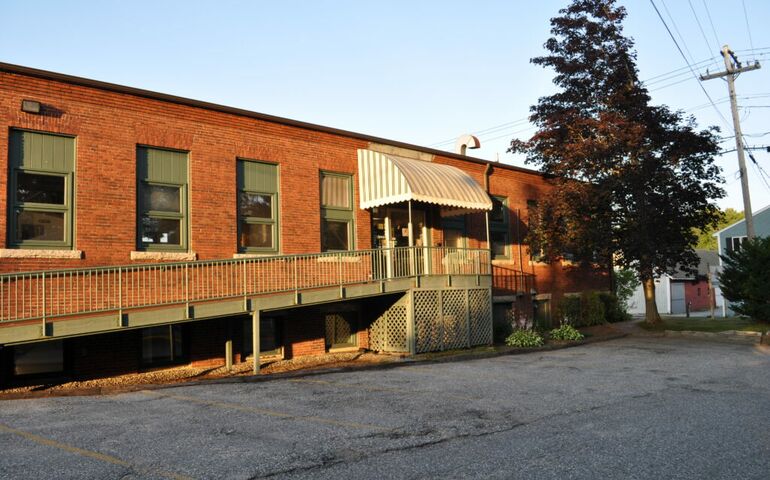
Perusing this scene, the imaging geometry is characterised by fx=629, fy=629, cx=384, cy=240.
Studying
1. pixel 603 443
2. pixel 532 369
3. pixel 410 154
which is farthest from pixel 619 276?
pixel 603 443

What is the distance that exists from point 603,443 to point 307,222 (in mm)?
10416

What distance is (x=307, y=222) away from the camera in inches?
624

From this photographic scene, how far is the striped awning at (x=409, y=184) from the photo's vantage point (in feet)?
52.0

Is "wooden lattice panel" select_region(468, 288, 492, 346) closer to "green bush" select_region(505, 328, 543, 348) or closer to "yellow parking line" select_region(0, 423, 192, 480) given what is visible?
"green bush" select_region(505, 328, 543, 348)

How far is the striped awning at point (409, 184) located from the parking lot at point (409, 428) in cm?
521

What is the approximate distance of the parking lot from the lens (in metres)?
5.79

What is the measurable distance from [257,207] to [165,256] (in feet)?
9.08

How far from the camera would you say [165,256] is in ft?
42.9

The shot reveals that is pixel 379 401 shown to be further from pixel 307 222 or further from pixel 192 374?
pixel 307 222

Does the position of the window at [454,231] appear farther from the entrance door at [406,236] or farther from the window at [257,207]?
the window at [257,207]

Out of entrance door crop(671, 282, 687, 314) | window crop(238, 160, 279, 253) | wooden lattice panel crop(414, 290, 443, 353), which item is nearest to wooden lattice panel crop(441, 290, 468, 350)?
wooden lattice panel crop(414, 290, 443, 353)

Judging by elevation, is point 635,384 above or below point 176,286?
below

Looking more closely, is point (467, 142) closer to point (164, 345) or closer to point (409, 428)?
point (164, 345)

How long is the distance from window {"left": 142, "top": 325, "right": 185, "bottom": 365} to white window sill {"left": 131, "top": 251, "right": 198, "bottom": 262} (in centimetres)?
147
